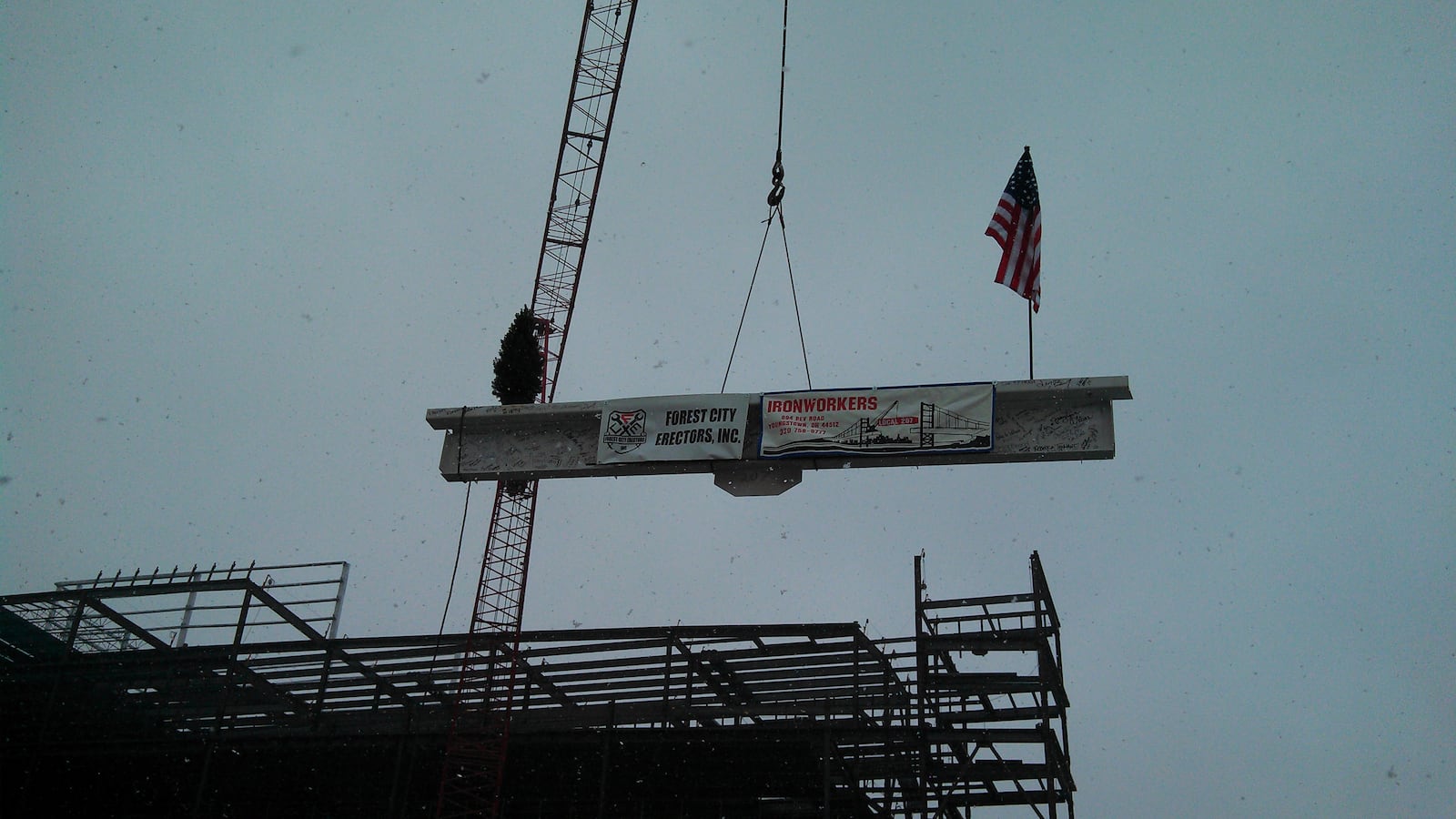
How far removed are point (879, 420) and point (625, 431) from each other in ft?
13.7

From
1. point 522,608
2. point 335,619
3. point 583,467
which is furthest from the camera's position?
point 522,608

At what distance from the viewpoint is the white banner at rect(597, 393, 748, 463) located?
20969 mm

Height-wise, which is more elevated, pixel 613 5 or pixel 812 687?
pixel 613 5

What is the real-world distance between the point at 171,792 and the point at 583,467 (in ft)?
42.5

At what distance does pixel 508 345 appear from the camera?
949 inches

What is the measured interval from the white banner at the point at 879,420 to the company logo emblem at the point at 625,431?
205cm

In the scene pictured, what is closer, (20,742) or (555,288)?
(20,742)

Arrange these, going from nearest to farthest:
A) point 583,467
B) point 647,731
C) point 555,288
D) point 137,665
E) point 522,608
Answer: point 583,467
point 647,731
point 137,665
point 522,608
point 555,288

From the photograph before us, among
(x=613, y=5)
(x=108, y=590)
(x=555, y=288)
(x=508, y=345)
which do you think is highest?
(x=613, y=5)

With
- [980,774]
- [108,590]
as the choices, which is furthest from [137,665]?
[980,774]

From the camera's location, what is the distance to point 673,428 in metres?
21.3

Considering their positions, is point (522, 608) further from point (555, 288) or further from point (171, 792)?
point (171, 792)

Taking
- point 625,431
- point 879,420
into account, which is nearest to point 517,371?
point 625,431

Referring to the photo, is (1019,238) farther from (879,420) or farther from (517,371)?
(517,371)
